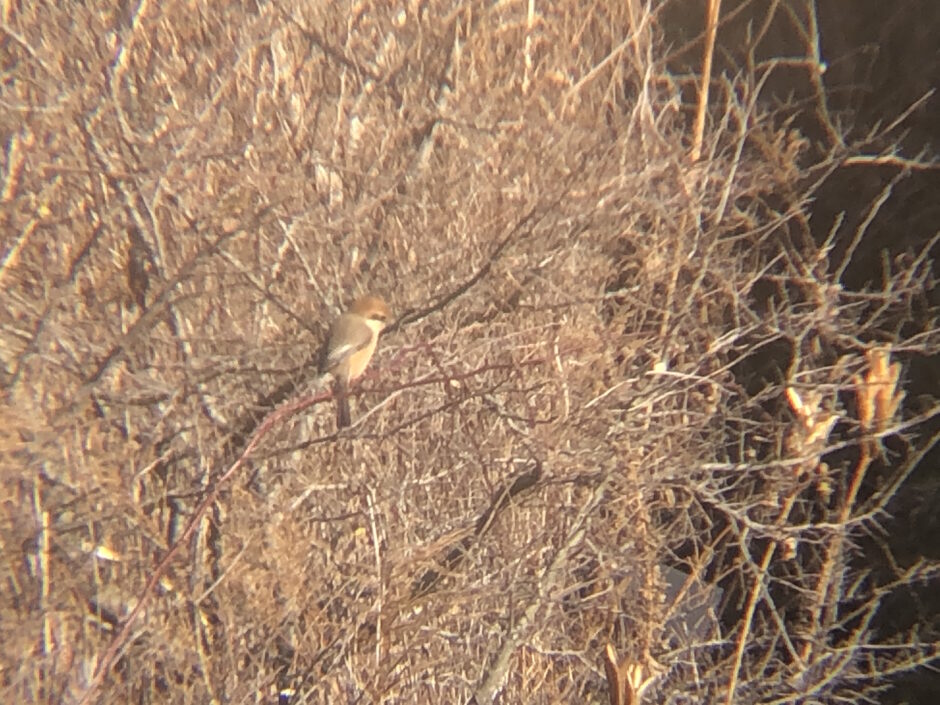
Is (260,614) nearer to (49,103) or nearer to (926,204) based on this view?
(49,103)

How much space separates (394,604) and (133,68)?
3045mm

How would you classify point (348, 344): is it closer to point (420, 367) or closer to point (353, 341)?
point (353, 341)

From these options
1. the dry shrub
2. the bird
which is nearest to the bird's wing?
the bird

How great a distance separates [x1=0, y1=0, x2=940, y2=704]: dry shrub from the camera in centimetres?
475

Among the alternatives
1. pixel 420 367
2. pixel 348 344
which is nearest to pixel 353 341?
pixel 348 344

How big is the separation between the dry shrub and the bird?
19cm

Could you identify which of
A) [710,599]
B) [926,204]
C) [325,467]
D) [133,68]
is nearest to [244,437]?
[325,467]

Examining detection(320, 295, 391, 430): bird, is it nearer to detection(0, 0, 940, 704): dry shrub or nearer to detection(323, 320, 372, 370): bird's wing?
detection(323, 320, 372, 370): bird's wing

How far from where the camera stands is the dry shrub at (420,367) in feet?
15.6

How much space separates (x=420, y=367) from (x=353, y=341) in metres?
1.04

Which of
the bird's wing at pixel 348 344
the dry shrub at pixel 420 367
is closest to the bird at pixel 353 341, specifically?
the bird's wing at pixel 348 344

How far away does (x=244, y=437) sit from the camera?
5027mm

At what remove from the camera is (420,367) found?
231 inches

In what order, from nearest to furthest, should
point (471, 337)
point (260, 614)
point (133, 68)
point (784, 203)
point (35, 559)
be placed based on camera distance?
point (35, 559)
point (260, 614)
point (133, 68)
point (471, 337)
point (784, 203)
